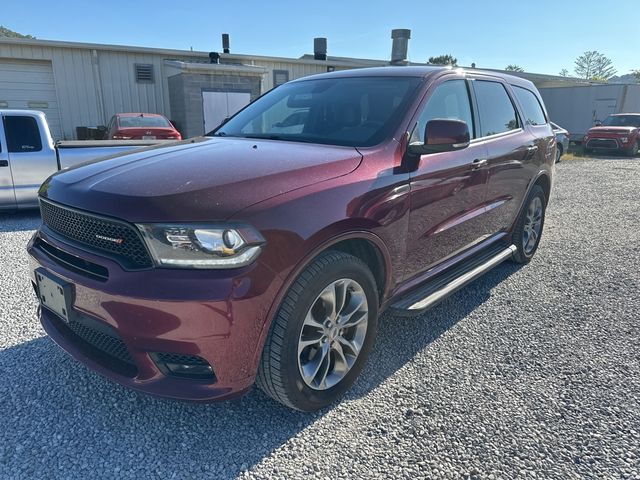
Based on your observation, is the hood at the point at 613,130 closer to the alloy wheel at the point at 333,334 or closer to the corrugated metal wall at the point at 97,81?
the corrugated metal wall at the point at 97,81

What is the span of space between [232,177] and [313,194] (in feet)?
1.30

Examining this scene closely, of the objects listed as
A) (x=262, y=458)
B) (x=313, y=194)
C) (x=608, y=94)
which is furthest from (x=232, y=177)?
(x=608, y=94)

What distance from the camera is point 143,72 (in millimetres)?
15977

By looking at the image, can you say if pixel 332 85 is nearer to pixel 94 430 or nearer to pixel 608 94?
pixel 94 430

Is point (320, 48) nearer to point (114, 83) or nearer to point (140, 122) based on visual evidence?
point (114, 83)

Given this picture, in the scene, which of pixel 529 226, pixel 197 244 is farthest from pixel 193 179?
pixel 529 226

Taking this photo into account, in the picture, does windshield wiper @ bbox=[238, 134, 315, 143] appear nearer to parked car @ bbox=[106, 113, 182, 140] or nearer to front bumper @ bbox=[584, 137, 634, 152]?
parked car @ bbox=[106, 113, 182, 140]

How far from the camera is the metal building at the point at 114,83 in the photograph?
47.8ft

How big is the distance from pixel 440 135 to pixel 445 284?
112 centimetres

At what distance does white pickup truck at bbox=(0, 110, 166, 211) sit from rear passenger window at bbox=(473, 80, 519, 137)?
456 centimetres

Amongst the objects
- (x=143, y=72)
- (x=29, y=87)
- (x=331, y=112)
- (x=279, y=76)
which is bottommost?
(x=331, y=112)

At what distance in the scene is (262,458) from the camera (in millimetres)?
2135

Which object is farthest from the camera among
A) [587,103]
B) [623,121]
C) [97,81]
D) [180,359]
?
[587,103]

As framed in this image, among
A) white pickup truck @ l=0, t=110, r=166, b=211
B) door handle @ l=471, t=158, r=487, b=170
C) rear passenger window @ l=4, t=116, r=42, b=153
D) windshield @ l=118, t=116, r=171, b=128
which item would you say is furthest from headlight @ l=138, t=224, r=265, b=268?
windshield @ l=118, t=116, r=171, b=128
